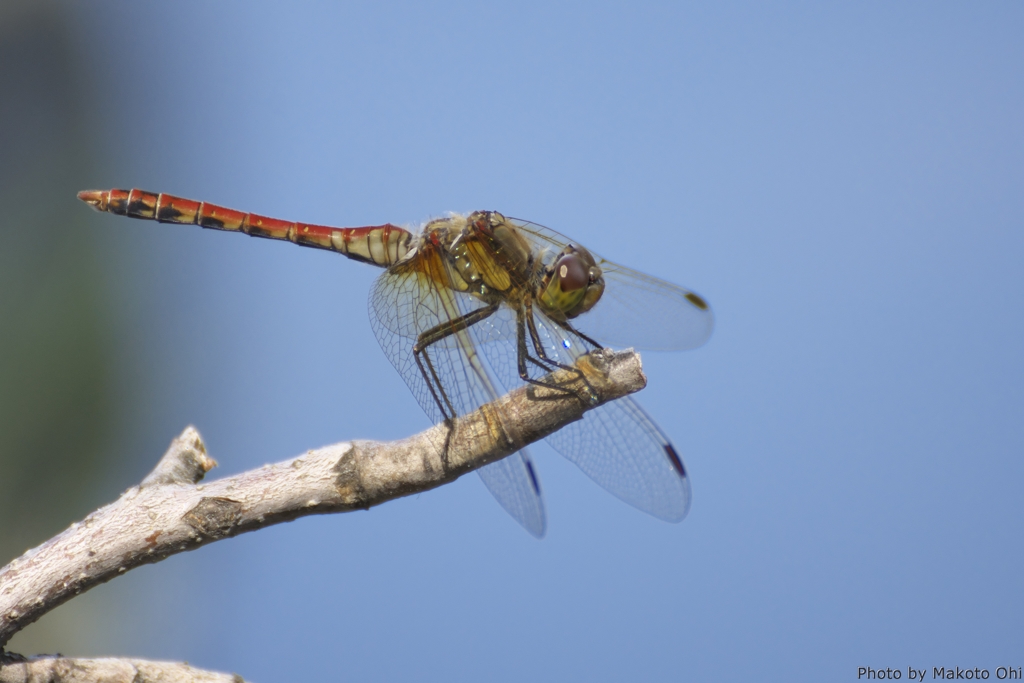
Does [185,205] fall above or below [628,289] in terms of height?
above

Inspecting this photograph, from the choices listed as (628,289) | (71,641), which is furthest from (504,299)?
(71,641)

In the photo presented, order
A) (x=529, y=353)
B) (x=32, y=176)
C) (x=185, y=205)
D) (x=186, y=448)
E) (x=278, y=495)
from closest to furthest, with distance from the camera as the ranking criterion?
1. (x=278, y=495)
2. (x=186, y=448)
3. (x=529, y=353)
4. (x=185, y=205)
5. (x=32, y=176)

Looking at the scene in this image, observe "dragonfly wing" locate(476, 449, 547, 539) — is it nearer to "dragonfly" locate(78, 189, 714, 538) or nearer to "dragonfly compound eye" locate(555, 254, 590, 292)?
"dragonfly" locate(78, 189, 714, 538)

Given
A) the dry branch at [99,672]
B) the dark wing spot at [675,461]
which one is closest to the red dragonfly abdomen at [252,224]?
the dark wing spot at [675,461]

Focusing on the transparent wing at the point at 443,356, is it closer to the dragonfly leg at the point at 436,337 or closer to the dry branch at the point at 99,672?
the dragonfly leg at the point at 436,337

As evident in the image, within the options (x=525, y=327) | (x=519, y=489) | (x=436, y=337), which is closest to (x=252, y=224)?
(x=436, y=337)

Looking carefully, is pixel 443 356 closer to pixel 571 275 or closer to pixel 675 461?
pixel 571 275

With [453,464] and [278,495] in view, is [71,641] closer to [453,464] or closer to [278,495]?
[278,495]

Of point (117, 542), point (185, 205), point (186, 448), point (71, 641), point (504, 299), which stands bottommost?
point (71, 641)
